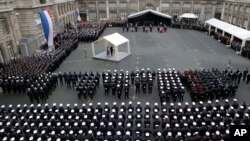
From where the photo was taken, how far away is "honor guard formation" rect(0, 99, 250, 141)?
11927 millimetres

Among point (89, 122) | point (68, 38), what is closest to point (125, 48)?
point (68, 38)

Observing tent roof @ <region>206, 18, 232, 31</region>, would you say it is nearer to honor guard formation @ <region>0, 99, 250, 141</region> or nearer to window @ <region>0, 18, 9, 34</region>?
honor guard formation @ <region>0, 99, 250, 141</region>

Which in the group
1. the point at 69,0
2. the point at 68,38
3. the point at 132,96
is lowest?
the point at 132,96

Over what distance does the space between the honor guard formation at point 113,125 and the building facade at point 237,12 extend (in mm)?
31497

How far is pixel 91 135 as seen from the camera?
11.8m

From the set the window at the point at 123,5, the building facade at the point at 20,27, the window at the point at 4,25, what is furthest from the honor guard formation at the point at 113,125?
the window at the point at 123,5

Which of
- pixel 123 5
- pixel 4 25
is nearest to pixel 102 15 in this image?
pixel 123 5

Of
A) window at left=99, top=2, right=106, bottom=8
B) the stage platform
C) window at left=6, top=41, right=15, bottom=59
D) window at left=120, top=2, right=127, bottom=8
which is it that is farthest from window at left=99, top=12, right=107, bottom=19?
window at left=6, top=41, right=15, bottom=59

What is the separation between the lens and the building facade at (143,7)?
52.1 metres

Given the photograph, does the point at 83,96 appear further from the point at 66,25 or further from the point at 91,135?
the point at 66,25

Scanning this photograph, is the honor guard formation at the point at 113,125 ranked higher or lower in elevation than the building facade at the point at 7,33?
lower

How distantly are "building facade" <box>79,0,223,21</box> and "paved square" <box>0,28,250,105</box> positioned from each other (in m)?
18.8

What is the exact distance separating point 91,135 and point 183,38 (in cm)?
2838

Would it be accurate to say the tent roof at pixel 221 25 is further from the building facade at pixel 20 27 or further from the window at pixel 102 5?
the window at pixel 102 5
